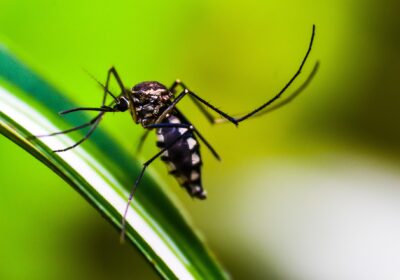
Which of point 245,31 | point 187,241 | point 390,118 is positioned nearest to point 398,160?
point 390,118

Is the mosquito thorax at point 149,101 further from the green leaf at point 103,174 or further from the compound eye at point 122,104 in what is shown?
the green leaf at point 103,174

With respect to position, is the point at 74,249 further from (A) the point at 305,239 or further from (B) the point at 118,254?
(A) the point at 305,239

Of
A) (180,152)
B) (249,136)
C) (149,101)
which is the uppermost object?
(149,101)

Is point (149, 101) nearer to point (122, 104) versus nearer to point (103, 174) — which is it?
point (122, 104)

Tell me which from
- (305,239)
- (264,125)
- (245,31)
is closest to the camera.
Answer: (305,239)

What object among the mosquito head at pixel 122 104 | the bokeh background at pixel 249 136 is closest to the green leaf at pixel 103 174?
the mosquito head at pixel 122 104

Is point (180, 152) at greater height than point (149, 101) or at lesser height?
lesser

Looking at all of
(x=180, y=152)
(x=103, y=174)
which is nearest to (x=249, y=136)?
(x=180, y=152)
